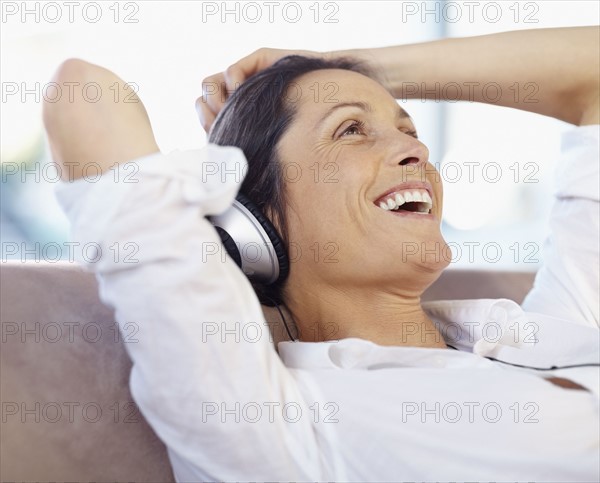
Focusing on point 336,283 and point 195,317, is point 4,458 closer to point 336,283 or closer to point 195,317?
point 195,317

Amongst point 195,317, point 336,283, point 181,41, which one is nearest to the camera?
point 195,317

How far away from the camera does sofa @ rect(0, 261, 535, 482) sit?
0.96 m

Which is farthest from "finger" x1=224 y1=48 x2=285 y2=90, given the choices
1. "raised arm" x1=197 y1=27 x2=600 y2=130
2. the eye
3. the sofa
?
the sofa

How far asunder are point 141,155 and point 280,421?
0.35 metres

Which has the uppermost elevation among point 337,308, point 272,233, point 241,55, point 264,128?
point 264,128

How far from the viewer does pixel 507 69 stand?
63.9 inches

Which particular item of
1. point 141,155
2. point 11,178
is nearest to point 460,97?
point 141,155

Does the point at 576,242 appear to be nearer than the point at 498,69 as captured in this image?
Yes

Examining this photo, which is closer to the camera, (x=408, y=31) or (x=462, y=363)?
(x=462, y=363)

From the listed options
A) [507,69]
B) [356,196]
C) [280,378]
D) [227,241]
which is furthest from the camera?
[507,69]

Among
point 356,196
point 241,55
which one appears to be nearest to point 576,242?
point 356,196

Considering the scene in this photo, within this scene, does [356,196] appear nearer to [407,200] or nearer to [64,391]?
[407,200]

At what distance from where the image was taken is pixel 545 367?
118 cm

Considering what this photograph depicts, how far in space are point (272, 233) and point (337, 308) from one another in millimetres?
193
